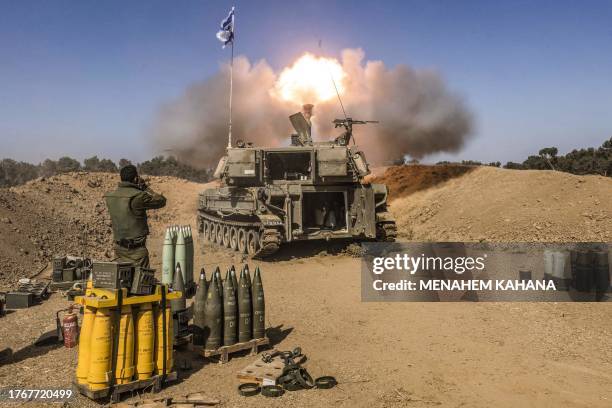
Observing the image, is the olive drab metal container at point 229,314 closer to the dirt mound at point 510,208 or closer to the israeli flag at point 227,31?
the dirt mound at point 510,208

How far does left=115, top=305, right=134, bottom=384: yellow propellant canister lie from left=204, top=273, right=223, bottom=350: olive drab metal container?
1.40 meters

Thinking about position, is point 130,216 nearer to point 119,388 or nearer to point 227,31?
point 119,388

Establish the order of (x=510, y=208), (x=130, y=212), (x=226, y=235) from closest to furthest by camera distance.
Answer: (x=130, y=212) < (x=226, y=235) < (x=510, y=208)

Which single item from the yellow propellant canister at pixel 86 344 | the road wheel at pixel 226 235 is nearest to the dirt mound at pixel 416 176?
the road wheel at pixel 226 235

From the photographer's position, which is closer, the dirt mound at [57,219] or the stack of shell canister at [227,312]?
the stack of shell canister at [227,312]

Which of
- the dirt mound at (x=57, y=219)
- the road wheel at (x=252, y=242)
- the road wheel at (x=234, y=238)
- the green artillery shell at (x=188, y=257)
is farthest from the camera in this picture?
the road wheel at (x=234, y=238)

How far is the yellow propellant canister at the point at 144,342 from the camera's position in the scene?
6.24m

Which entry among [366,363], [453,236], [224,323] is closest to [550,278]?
[366,363]

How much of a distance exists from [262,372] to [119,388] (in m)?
1.73

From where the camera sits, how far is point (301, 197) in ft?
54.0

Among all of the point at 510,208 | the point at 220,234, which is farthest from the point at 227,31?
the point at 510,208

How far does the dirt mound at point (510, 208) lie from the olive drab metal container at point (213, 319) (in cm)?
1340

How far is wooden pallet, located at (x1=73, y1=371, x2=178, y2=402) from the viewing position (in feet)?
19.4

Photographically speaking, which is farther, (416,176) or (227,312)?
(416,176)
